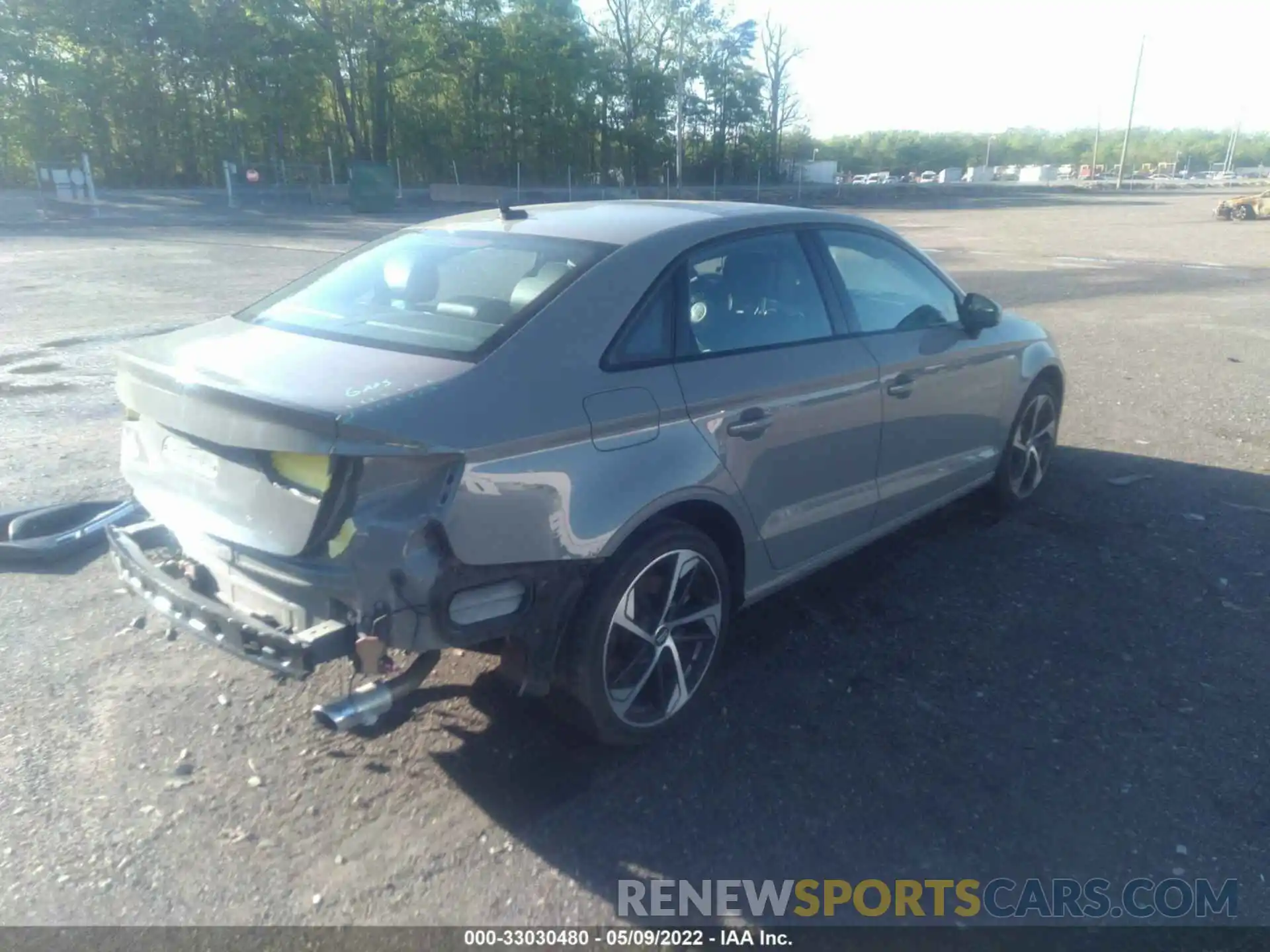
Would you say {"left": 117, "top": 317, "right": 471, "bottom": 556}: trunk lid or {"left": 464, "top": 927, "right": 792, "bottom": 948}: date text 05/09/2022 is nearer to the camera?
{"left": 464, "top": 927, "right": 792, "bottom": 948}: date text 05/09/2022

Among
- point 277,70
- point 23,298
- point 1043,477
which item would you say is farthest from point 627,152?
point 1043,477

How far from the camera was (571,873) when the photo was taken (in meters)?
2.88

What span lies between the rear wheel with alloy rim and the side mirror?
0.79 meters

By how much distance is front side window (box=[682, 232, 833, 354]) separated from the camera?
12.0 feet

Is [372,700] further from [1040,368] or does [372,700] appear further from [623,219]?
[1040,368]

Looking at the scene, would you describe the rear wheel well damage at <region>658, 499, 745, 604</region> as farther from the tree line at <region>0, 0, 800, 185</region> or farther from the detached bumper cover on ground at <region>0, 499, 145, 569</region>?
the tree line at <region>0, 0, 800, 185</region>

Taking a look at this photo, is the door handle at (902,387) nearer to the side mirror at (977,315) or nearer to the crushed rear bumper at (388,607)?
the side mirror at (977,315)

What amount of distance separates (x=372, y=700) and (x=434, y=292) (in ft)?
5.04

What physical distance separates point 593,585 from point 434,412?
2.49 feet

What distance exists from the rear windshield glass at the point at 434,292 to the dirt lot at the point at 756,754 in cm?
135

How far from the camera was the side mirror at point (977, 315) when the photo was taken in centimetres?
487

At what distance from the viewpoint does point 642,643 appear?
3.40 metres

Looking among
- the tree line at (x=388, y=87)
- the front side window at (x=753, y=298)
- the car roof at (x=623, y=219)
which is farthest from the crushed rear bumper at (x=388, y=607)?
the tree line at (x=388, y=87)

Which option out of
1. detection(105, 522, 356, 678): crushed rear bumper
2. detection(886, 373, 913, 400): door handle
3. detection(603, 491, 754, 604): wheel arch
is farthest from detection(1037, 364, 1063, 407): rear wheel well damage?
detection(105, 522, 356, 678): crushed rear bumper
